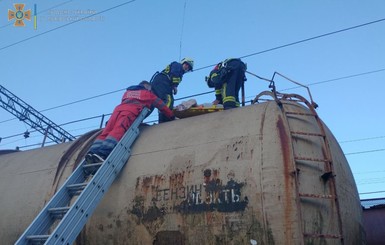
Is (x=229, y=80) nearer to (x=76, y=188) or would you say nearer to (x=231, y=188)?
(x=231, y=188)

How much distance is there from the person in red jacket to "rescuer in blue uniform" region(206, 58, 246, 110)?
1.14 metres

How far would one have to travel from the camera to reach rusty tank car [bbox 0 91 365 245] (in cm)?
420

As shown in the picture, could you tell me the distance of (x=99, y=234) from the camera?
519cm

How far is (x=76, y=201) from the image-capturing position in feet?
15.0

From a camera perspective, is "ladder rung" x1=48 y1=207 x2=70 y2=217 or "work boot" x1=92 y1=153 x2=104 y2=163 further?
"work boot" x1=92 y1=153 x2=104 y2=163

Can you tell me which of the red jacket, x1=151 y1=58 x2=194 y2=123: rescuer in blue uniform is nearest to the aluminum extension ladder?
the red jacket

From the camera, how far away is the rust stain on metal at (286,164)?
4.04m

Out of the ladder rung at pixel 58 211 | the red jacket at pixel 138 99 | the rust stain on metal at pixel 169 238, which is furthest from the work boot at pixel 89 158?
the rust stain on metal at pixel 169 238

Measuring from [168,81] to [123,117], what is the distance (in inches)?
81.2

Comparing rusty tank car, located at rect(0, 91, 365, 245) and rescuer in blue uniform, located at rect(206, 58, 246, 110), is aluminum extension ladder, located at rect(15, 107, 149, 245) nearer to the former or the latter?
rusty tank car, located at rect(0, 91, 365, 245)

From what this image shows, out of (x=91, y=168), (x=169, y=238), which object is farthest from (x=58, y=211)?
(x=169, y=238)

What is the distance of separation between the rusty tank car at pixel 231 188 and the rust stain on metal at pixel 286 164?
0.01 metres

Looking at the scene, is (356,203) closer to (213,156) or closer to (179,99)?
(213,156)

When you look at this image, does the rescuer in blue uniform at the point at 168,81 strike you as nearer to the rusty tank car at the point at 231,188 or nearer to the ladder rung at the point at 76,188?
the rusty tank car at the point at 231,188
